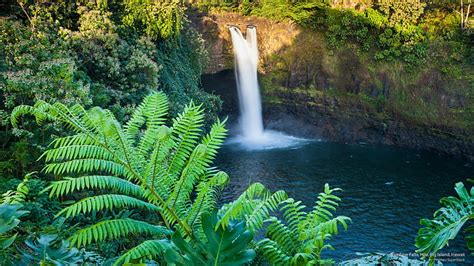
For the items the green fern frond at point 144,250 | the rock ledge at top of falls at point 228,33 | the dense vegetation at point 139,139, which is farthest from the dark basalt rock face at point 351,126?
the green fern frond at point 144,250

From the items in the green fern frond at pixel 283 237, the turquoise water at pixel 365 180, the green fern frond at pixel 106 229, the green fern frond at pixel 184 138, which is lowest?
the turquoise water at pixel 365 180

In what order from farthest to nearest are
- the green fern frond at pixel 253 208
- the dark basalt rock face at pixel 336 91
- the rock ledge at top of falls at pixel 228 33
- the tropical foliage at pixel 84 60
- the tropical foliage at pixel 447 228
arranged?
the rock ledge at top of falls at pixel 228 33, the dark basalt rock face at pixel 336 91, the tropical foliage at pixel 84 60, the green fern frond at pixel 253 208, the tropical foliage at pixel 447 228

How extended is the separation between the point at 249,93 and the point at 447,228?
1875cm

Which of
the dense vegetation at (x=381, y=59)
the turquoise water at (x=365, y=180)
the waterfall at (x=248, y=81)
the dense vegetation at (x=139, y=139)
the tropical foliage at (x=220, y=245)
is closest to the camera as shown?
the tropical foliage at (x=220, y=245)

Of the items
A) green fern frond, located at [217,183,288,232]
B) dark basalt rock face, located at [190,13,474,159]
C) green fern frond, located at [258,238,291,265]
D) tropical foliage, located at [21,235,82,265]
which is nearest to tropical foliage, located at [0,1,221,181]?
tropical foliage, located at [21,235,82,265]

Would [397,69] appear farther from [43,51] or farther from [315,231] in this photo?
[315,231]

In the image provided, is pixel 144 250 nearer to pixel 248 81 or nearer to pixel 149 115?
pixel 149 115

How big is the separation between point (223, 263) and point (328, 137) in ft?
59.4

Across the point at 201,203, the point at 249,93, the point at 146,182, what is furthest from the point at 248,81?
the point at 146,182

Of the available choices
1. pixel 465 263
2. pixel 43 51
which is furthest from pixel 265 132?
pixel 43 51

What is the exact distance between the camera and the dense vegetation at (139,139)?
2.55 meters

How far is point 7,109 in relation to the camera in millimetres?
6891

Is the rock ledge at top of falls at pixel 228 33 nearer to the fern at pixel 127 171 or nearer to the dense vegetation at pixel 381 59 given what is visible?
the dense vegetation at pixel 381 59

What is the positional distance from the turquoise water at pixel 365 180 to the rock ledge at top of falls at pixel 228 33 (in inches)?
185
